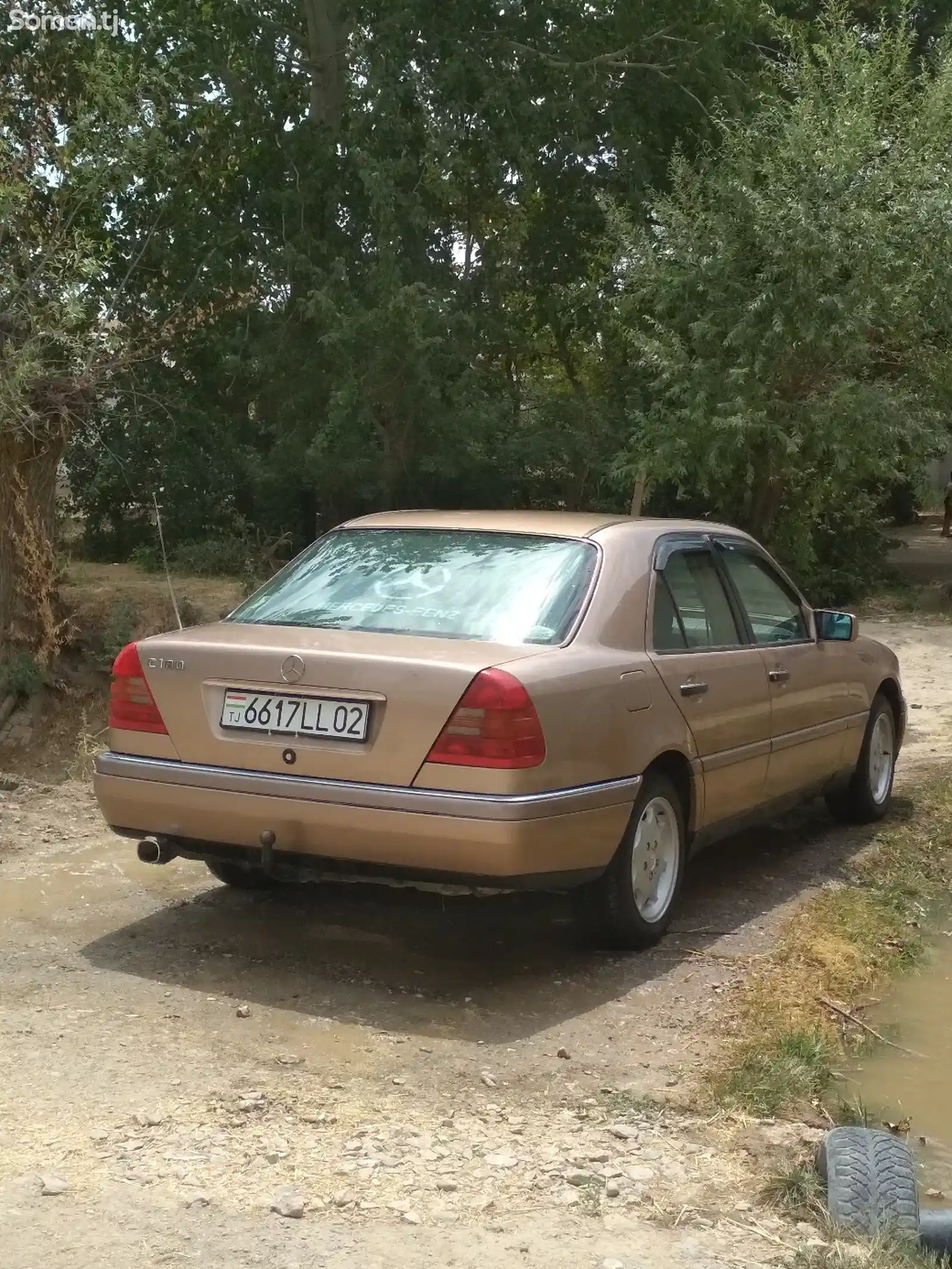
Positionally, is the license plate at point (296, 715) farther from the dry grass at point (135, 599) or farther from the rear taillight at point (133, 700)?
the dry grass at point (135, 599)

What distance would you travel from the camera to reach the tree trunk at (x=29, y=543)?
9789 mm

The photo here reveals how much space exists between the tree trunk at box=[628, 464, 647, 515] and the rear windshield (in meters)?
10.3

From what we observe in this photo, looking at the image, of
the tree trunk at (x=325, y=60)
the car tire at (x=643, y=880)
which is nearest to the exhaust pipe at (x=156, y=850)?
the car tire at (x=643, y=880)

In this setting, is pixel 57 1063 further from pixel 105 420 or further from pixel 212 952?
pixel 105 420

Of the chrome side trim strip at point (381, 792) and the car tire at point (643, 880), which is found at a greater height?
the chrome side trim strip at point (381, 792)

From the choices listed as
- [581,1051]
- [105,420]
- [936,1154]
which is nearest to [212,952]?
[581,1051]

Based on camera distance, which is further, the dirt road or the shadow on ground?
the shadow on ground

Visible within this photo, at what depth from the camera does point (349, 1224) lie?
341cm

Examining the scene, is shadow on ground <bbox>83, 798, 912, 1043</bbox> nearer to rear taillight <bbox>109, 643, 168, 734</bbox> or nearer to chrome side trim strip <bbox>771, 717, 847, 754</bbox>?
chrome side trim strip <bbox>771, 717, 847, 754</bbox>

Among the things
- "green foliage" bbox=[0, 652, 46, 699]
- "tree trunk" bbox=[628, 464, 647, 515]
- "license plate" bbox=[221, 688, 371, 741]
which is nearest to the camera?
"license plate" bbox=[221, 688, 371, 741]

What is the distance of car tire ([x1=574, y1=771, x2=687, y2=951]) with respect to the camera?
17.6ft

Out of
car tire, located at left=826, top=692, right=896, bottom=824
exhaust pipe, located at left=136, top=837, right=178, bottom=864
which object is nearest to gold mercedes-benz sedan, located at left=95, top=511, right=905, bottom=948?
exhaust pipe, located at left=136, top=837, right=178, bottom=864

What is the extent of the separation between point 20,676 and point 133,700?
204 inches

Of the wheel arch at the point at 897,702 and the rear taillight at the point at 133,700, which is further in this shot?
the wheel arch at the point at 897,702
